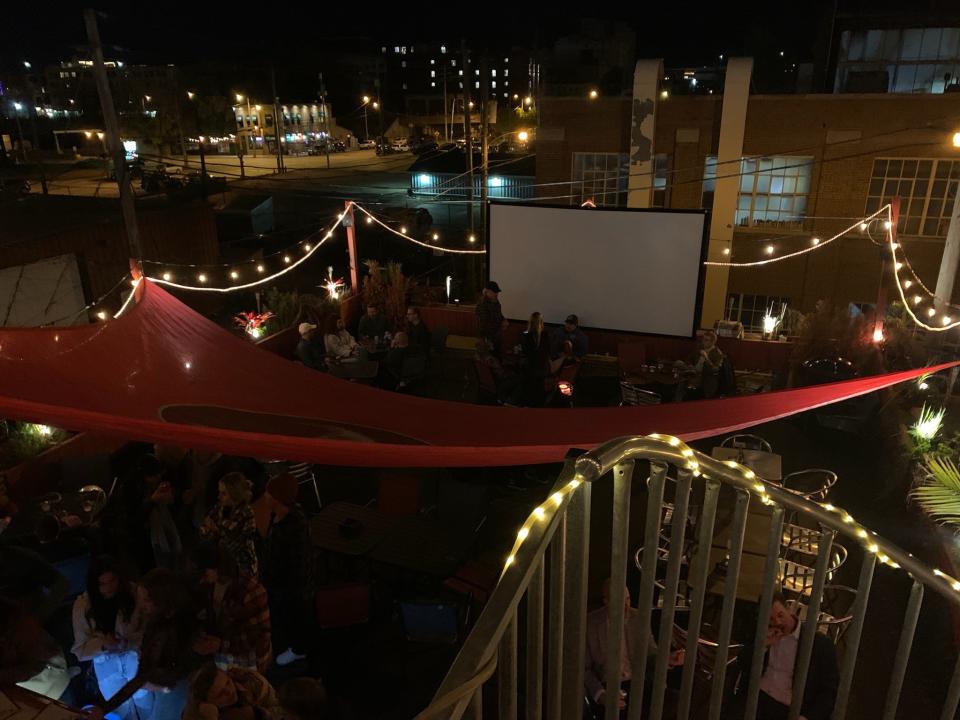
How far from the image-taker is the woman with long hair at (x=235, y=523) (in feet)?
12.8

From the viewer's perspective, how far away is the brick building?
11.2 metres

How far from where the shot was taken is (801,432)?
23.2ft

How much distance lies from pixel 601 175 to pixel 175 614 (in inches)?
452

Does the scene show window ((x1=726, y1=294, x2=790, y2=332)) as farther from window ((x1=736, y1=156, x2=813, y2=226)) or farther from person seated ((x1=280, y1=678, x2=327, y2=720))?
person seated ((x1=280, y1=678, x2=327, y2=720))

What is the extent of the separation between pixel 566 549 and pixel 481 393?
5.90 m

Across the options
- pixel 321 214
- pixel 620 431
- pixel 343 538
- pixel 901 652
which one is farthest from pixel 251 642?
pixel 321 214

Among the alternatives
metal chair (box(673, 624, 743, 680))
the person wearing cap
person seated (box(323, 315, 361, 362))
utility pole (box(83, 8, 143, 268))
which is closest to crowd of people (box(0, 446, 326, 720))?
metal chair (box(673, 624, 743, 680))

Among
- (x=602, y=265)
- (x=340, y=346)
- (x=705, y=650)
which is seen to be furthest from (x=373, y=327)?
(x=705, y=650)

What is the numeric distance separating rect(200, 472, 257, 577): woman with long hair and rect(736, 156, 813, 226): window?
33.8 ft

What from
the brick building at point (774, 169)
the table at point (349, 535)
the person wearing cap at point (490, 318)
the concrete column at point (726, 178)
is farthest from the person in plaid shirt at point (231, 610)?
the concrete column at point (726, 178)

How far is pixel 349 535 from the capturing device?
4.37 metres

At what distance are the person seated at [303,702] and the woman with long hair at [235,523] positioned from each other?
1.19 metres

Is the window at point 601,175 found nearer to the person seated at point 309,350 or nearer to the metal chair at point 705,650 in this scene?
the person seated at point 309,350

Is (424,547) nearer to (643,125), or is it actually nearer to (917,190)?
(643,125)
